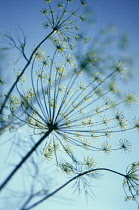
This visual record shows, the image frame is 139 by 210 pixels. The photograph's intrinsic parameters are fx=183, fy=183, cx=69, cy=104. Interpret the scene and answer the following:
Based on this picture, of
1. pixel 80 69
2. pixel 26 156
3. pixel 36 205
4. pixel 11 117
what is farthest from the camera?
pixel 80 69

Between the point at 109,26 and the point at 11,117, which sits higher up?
the point at 109,26

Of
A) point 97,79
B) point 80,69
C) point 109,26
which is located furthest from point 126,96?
point 109,26

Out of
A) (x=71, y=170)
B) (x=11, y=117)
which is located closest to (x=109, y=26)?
(x=11, y=117)

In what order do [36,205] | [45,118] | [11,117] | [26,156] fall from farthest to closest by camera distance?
1. [11,117]
2. [45,118]
3. [26,156]
4. [36,205]

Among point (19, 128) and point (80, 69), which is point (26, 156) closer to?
point (19, 128)

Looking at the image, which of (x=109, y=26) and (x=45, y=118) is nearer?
(x=45, y=118)

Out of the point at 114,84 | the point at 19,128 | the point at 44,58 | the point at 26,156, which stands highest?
the point at 44,58

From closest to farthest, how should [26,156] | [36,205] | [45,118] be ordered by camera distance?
1. [36,205]
2. [26,156]
3. [45,118]

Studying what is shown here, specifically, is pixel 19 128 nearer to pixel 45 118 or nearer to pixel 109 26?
pixel 45 118

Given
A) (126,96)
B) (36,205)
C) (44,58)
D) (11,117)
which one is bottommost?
(36,205)
